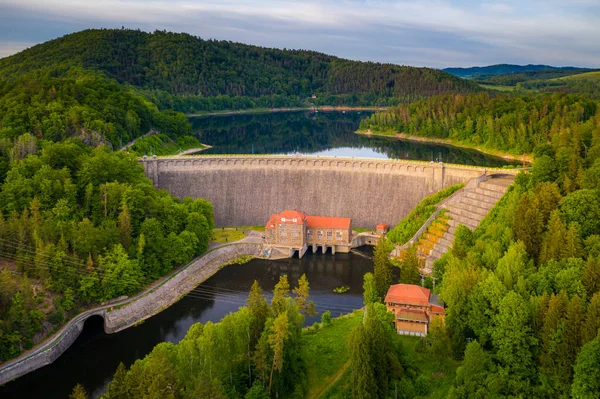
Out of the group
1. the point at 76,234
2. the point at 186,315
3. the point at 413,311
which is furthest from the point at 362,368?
the point at 76,234

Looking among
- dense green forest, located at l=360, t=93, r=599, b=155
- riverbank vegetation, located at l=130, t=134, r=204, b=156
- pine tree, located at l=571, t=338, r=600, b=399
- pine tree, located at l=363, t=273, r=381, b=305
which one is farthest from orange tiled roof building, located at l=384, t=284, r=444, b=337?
dense green forest, located at l=360, t=93, r=599, b=155

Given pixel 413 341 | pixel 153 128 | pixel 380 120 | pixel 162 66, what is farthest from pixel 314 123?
pixel 413 341

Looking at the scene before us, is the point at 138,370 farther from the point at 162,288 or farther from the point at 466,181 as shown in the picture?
the point at 466,181

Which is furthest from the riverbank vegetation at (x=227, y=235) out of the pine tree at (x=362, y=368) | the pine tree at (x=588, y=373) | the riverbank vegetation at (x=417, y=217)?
the pine tree at (x=588, y=373)

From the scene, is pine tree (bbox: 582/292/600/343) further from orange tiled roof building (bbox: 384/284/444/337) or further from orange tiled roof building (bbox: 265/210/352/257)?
orange tiled roof building (bbox: 265/210/352/257)

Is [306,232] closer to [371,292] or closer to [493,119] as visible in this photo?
[371,292]

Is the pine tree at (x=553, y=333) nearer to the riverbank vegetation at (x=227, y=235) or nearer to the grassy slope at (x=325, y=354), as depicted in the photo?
the grassy slope at (x=325, y=354)
